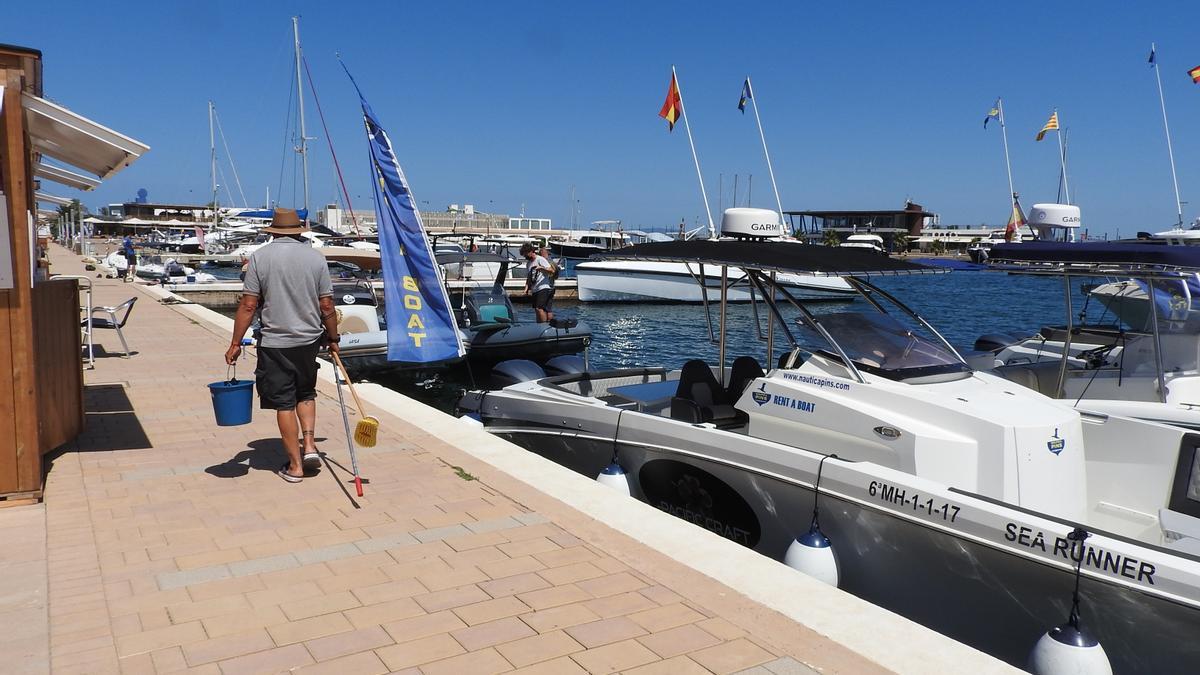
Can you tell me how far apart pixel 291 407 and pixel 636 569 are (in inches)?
107

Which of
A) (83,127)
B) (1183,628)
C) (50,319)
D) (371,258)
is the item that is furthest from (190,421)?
(371,258)

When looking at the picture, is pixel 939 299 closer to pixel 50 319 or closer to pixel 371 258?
pixel 371 258

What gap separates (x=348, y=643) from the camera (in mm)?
3463

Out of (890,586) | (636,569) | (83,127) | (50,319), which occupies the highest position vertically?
(83,127)

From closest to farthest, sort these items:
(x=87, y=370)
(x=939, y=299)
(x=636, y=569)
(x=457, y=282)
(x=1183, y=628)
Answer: (x=1183, y=628), (x=636, y=569), (x=87, y=370), (x=457, y=282), (x=939, y=299)

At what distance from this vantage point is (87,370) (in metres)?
10.5

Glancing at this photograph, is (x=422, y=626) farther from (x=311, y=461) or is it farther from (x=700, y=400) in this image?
(x=700, y=400)

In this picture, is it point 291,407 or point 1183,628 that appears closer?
point 1183,628

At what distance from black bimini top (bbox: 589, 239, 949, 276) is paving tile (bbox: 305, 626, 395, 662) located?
362 centimetres

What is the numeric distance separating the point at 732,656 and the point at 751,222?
475cm

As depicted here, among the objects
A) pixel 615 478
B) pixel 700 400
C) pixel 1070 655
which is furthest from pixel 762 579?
pixel 700 400

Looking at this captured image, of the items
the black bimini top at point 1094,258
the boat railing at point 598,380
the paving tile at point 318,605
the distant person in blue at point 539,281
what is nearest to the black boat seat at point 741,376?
the boat railing at point 598,380

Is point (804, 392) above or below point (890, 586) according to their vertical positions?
above

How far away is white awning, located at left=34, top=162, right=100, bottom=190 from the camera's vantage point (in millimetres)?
7441
